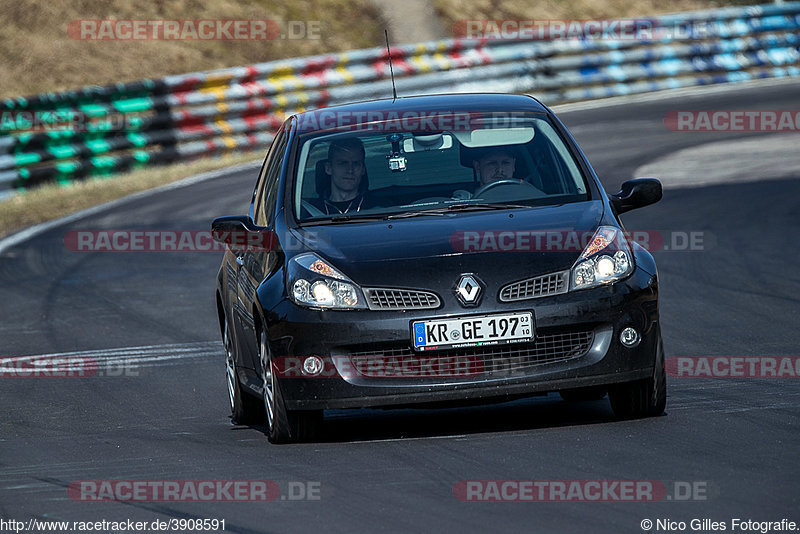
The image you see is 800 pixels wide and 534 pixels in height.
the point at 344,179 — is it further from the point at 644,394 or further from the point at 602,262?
the point at 644,394

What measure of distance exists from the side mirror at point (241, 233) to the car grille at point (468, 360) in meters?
1.11

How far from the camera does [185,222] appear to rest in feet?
56.2

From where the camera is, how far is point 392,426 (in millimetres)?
7719

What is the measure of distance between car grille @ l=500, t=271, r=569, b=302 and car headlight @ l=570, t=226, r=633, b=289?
0.05 metres

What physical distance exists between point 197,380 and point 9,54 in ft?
70.4

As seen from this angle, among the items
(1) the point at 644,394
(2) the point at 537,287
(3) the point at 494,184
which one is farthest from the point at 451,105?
(1) the point at 644,394

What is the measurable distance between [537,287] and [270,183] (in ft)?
7.05

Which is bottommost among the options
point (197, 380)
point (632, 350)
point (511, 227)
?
point (197, 380)

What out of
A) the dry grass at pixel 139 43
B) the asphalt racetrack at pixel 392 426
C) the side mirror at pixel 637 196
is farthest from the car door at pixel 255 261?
the dry grass at pixel 139 43

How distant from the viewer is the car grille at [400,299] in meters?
6.86

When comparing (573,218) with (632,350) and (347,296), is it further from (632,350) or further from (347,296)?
(347,296)

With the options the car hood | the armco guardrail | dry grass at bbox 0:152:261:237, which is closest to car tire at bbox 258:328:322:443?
the car hood

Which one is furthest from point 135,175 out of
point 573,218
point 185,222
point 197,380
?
point 573,218

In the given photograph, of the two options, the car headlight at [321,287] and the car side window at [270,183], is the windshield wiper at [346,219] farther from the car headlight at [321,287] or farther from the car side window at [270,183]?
the car headlight at [321,287]
